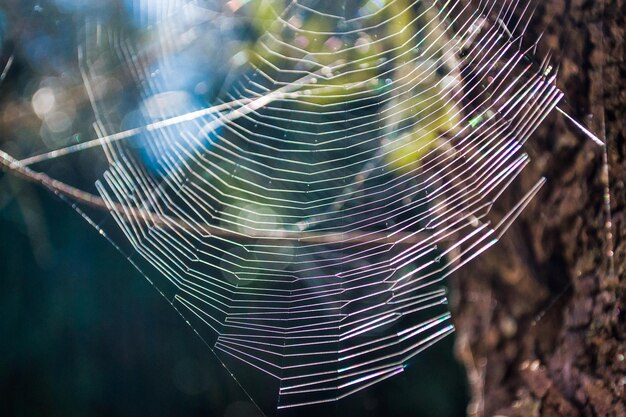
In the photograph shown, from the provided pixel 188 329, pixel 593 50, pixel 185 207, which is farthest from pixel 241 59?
pixel 593 50

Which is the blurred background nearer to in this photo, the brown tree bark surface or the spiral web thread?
the spiral web thread

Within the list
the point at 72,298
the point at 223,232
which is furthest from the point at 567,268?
the point at 72,298

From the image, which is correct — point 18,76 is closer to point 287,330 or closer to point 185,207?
point 185,207

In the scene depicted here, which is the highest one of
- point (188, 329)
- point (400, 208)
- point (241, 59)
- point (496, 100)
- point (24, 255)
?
point (241, 59)

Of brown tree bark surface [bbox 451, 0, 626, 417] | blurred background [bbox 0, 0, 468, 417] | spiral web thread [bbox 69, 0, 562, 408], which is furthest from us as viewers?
blurred background [bbox 0, 0, 468, 417]

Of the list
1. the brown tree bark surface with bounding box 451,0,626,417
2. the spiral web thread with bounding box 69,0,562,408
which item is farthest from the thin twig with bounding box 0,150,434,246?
the brown tree bark surface with bounding box 451,0,626,417

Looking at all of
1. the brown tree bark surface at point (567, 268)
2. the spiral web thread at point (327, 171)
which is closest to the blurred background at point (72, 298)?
the spiral web thread at point (327, 171)
